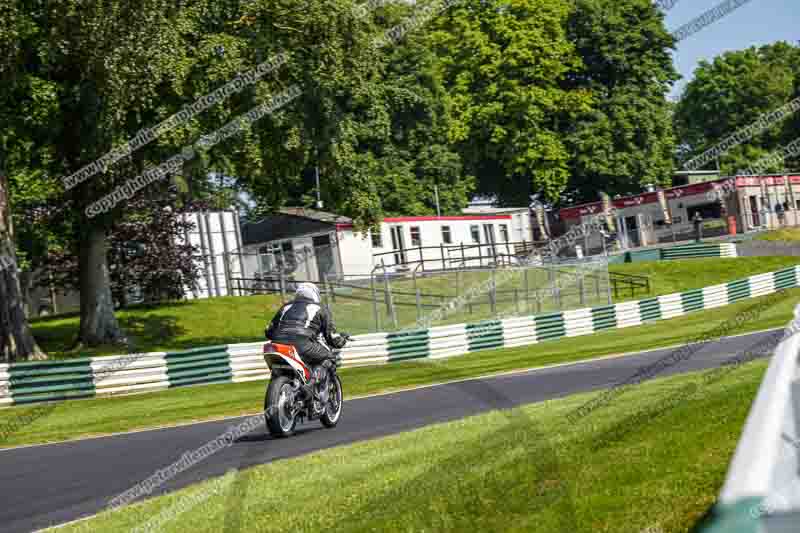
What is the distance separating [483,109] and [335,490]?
58093 millimetres

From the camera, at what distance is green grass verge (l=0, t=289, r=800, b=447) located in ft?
56.8

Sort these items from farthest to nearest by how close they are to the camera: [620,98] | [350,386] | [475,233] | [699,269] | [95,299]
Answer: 1. [620,98]
2. [475,233]
3. [699,269]
4. [95,299]
5. [350,386]

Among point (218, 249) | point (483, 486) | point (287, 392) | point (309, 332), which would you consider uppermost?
point (218, 249)

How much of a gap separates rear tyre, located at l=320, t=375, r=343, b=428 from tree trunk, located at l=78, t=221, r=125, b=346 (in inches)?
667

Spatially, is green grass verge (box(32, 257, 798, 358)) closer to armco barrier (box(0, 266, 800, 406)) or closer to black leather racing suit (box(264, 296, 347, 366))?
armco barrier (box(0, 266, 800, 406))

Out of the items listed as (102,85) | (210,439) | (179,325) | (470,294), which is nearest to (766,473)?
(210,439)

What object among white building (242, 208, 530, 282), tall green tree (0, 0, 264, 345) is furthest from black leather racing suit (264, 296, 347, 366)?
white building (242, 208, 530, 282)

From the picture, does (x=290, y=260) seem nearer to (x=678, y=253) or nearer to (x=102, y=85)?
(x=678, y=253)

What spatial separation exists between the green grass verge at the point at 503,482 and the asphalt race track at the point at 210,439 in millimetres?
848

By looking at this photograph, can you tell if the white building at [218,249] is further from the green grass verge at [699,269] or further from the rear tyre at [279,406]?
the rear tyre at [279,406]

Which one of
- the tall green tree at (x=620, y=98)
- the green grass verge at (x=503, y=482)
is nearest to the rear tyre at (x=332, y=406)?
the green grass verge at (x=503, y=482)

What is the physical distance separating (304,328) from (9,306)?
15.6 m

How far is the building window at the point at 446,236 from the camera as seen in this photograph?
2155 inches

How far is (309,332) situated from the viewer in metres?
12.6
